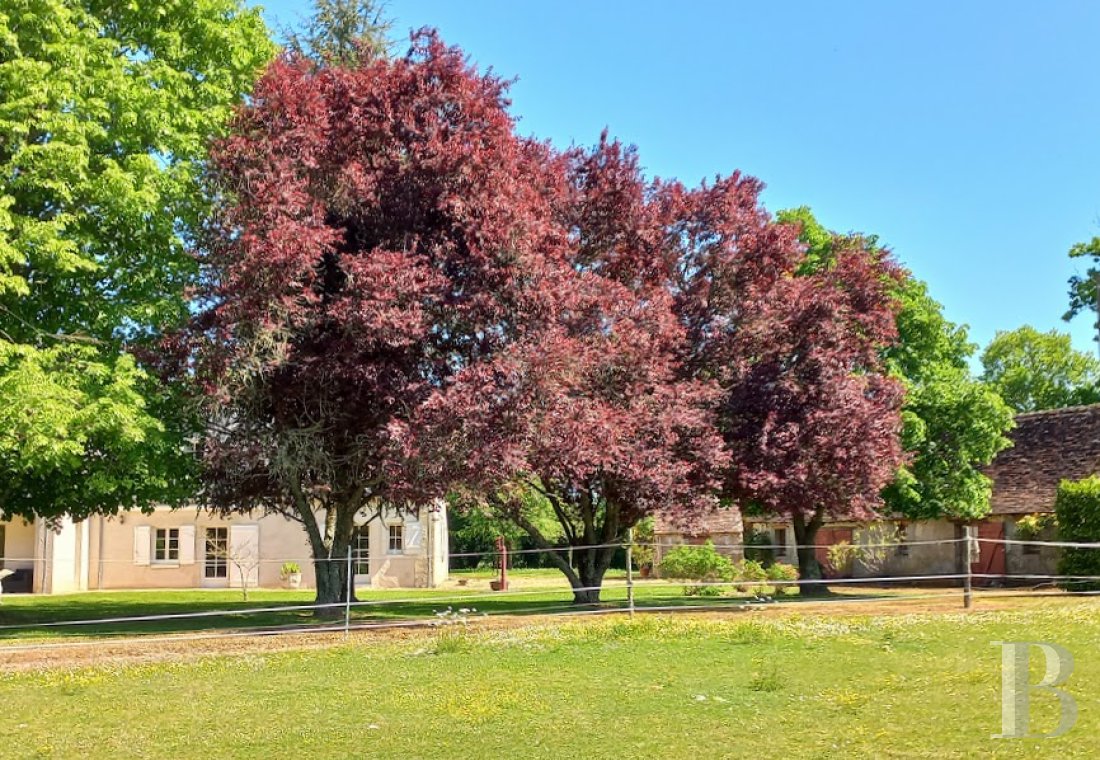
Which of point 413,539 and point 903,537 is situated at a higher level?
point 413,539

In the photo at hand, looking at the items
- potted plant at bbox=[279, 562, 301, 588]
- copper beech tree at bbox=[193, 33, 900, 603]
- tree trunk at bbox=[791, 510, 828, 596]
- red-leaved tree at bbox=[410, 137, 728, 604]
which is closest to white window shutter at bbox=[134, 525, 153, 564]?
potted plant at bbox=[279, 562, 301, 588]

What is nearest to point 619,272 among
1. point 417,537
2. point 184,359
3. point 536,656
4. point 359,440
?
point 359,440

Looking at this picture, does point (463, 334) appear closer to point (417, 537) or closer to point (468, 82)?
point (468, 82)

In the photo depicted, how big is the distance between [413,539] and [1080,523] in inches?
781

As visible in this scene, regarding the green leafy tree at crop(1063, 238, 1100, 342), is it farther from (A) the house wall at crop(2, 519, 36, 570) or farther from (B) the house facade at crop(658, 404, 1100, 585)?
(A) the house wall at crop(2, 519, 36, 570)

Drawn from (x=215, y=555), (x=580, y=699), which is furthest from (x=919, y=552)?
(x=580, y=699)

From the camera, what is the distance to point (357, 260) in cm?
1541

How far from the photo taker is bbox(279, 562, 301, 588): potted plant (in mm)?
33688

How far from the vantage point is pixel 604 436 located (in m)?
16.8

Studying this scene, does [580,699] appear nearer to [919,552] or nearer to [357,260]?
[357,260]

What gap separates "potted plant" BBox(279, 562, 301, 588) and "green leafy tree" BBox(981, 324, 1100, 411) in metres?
41.8

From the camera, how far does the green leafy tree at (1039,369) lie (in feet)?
192

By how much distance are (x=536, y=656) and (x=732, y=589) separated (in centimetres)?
1837

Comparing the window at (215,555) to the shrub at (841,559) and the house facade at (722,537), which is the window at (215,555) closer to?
the house facade at (722,537)
